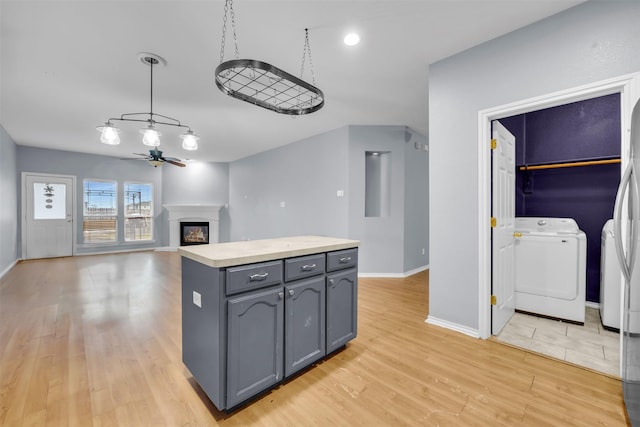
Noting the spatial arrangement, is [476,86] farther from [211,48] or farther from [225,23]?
[211,48]

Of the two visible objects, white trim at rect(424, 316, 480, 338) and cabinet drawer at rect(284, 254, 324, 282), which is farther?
white trim at rect(424, 316, 480, 338)

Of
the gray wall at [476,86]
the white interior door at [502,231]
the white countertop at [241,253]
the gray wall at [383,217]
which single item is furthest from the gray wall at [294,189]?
the white countertop at [241,253]

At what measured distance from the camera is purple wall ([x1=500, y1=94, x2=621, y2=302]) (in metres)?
3.04

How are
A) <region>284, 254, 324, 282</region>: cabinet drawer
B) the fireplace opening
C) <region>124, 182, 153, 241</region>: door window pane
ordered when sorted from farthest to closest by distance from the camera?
the fireplace opening, <region>124, 182, 153, 241</region>: door window pane, <region>284, 254, 324, 282</region>: cabinet drawer

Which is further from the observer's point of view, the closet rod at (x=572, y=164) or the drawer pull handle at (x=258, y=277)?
the closet rod at (x=572, y=164)

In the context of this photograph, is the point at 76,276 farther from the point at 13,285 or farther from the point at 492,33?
the point at 492,33

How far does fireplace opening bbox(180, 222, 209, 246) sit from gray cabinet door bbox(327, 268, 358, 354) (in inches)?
290

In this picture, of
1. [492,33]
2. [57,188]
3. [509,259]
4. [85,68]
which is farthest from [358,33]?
[57,188]

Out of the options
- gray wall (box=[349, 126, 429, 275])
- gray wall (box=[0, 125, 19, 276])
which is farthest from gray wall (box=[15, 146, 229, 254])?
gray wall (box=[349, 126, 429, 275])

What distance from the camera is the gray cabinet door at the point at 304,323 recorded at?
1.84m

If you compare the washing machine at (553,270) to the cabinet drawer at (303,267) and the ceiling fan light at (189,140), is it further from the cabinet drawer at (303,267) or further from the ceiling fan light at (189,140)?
the ceiling fan light at (189,140)

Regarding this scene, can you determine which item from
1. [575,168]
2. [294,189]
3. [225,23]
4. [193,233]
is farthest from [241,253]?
[193,233]

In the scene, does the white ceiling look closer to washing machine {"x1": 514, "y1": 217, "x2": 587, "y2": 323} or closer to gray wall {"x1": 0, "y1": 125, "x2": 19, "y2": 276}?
gray wall {"x1": 0, "y1": 125, "x2": 19, "y2": 276}

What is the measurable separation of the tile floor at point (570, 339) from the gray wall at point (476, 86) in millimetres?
478
